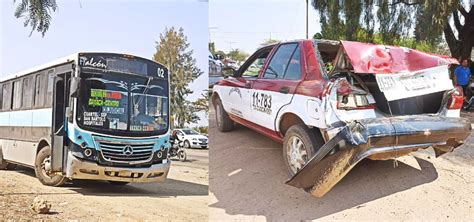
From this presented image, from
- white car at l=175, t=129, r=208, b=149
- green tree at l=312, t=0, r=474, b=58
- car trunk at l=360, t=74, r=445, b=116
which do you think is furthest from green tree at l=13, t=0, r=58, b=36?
green tree at l=312, t=0, r=474, b=58

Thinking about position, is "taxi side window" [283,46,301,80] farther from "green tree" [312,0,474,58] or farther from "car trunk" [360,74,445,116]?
"green tree" [312,0,474,58]

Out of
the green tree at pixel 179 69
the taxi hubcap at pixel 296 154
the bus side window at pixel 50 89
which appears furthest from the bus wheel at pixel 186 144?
the taxi hubcap at pixel 296 154

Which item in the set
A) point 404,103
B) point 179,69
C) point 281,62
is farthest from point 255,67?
point 179,69

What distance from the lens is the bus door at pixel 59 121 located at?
6.95ft

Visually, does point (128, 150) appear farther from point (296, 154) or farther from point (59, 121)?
point (296, 154)

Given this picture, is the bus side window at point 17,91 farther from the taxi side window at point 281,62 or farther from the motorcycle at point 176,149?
the taxi side window at point 281,62

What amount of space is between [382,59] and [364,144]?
702 mm

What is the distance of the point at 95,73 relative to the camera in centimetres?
212

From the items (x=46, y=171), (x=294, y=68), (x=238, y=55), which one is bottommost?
(x=46, y=171)

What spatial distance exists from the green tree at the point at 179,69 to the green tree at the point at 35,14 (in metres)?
0.61

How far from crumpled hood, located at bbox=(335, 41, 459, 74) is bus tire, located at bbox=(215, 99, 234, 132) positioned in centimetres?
136

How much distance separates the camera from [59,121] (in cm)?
214

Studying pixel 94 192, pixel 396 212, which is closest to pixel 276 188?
pixel 396 212

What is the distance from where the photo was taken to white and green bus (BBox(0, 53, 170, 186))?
2.12 meters
